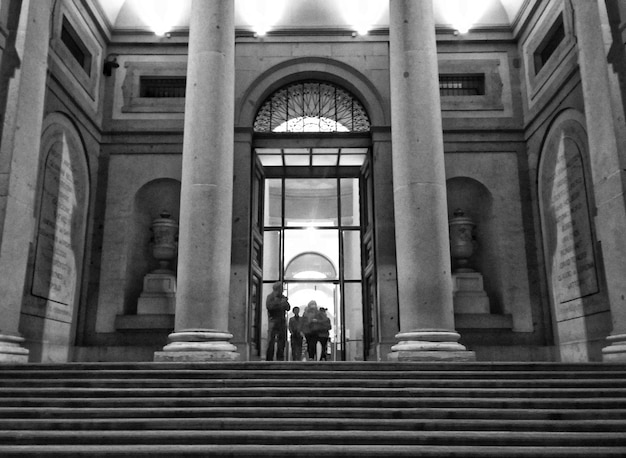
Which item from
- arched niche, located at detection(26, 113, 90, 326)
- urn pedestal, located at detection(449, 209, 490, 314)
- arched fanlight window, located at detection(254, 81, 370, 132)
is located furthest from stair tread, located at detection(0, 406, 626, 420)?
arched fanlight window, located at detection(254, 81, 370, 132)

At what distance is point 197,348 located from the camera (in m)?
11.8

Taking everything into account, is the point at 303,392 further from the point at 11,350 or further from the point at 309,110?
the point at 309,110

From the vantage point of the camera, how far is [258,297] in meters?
18.5

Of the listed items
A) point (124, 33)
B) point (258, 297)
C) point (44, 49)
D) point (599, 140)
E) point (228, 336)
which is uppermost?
point (124, 33)

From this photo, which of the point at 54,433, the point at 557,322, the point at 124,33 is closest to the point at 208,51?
the point at 124,33

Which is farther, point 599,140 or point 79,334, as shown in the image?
point 79,334

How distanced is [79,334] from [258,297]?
5161mm

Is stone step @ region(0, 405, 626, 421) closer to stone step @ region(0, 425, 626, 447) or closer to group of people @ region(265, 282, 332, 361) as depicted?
stone step @ region(0, 425, 626, 447)

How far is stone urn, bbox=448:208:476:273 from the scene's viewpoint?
17750mm

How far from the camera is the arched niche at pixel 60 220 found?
48.8 ft

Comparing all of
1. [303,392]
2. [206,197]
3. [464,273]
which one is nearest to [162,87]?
[206,197]

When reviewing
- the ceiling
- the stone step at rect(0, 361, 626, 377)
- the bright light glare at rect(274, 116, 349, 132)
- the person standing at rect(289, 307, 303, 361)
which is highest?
the ceiling
